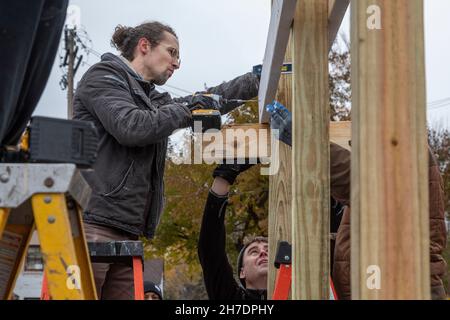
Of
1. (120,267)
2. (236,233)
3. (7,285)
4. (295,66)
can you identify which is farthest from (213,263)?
(236,233)

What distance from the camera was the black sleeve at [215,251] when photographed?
4344 millimetres

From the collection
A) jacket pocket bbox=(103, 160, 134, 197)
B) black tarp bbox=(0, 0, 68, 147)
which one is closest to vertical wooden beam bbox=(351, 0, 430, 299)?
black tarp bbox=(0, 0, 68, 147)

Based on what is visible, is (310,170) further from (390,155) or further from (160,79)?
(160,79)

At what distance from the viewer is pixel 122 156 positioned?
11.9 feet

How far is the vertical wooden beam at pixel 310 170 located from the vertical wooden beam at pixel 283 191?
1.32m

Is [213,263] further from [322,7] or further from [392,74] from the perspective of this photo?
[392,74]

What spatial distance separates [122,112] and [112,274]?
804 millimetres

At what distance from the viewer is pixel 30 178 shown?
185 centimetres

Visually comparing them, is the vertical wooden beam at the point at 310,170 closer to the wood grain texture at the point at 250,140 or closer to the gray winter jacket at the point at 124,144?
the gray winter jacket at the point at 124,144

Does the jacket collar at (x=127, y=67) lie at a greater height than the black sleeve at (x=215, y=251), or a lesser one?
greater

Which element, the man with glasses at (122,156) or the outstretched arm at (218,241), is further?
the outstretched arm at (218,241)

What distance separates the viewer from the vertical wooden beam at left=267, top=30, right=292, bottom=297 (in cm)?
447

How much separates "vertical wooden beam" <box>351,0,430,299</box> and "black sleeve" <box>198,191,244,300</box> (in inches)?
97.6

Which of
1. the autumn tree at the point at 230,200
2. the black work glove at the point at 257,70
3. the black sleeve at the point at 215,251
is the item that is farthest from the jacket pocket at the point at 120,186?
the autumn tree at the point at 230,200
